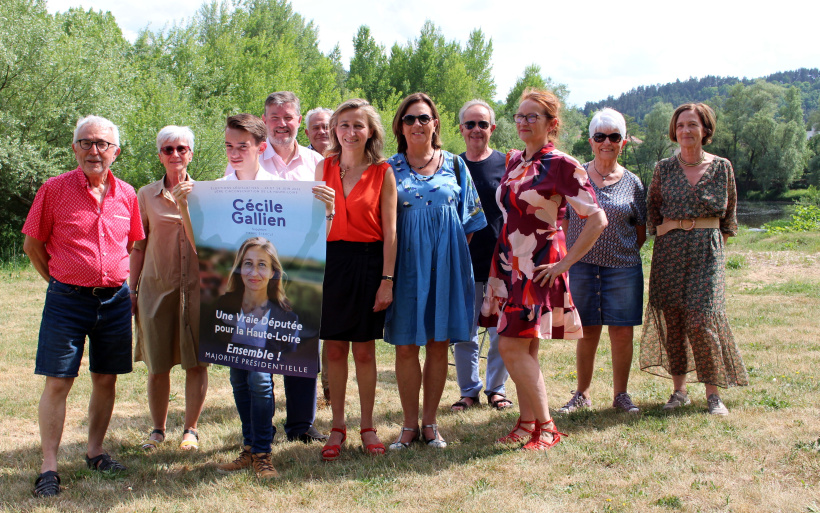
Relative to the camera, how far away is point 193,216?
3844mm

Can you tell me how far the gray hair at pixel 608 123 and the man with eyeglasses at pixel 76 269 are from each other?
334cm

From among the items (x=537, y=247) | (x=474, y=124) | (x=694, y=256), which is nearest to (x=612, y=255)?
(x=694, y=256)

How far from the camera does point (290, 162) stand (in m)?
5.04

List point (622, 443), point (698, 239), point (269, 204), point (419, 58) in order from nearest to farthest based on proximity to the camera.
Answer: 1. point (269, 204)
2. point (622, 443)
3. point (698, 239)
4. point (419, 58)

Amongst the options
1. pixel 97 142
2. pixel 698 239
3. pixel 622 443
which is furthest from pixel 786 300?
pixel 97 142

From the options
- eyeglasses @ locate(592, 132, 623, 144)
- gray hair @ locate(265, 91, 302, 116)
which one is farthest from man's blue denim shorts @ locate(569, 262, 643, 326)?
gray hair @ locate(265, 91, 302, 116)

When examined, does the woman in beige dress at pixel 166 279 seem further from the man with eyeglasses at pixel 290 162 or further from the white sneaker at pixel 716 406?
the white sneaker at pixel 716 406

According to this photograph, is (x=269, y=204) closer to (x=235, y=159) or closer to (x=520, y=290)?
(x=235, y=159)

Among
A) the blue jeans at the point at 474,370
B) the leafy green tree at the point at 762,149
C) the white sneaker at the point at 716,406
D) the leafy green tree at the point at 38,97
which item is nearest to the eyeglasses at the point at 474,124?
the blue jeans at the point at 474,370

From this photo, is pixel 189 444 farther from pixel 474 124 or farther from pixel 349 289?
pixel 474 124

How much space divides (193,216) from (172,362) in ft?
3.77

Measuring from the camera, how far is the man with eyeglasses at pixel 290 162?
4.64 m

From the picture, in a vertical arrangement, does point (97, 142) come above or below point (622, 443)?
above

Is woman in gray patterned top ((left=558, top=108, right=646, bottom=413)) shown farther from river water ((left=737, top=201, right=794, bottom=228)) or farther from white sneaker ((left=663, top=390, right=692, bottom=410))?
river water ((left=737, top=201, right=794, bottom=228))
